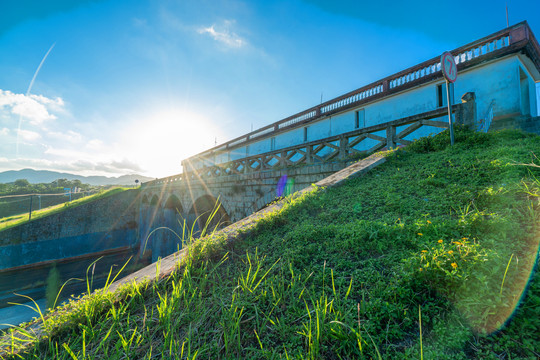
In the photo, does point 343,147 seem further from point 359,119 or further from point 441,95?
point 359,119

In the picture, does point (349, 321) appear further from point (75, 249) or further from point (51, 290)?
point (75, 249)

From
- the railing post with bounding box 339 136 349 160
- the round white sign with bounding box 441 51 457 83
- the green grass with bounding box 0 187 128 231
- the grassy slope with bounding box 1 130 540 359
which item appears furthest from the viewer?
the green grass with bounding box 0 187 128 231

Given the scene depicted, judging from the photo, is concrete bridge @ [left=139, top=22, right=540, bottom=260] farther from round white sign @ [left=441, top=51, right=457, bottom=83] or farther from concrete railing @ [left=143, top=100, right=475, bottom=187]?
round white sign @ [left=441, top=51, right=457, bottom=83]

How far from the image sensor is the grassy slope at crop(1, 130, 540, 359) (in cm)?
134

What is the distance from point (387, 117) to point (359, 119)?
5.67 feet

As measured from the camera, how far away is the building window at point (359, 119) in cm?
1309

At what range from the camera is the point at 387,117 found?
470 inches

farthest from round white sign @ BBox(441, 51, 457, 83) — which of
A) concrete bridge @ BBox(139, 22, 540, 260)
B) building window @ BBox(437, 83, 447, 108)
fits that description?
building window @ BBox(437, 83, 447, 108)

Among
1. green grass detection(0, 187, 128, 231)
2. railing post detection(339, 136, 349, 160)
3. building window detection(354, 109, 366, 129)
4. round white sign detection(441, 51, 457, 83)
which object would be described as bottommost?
green grass detection(0, 187, 128, 231)

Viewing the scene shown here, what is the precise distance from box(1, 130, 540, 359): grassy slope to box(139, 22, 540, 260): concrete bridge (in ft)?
3.80

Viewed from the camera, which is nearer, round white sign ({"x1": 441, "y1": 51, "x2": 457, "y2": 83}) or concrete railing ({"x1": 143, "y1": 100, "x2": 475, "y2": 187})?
round white sign ({"x1": 441, "y1": 51, "x2": 457, "y2": 83})

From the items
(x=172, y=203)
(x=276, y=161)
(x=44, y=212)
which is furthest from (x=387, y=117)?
(x=44, y=212)

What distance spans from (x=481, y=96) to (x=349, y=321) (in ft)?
39.3

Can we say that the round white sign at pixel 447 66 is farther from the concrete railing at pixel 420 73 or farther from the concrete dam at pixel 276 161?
the concrete railing at pixel 420 73
